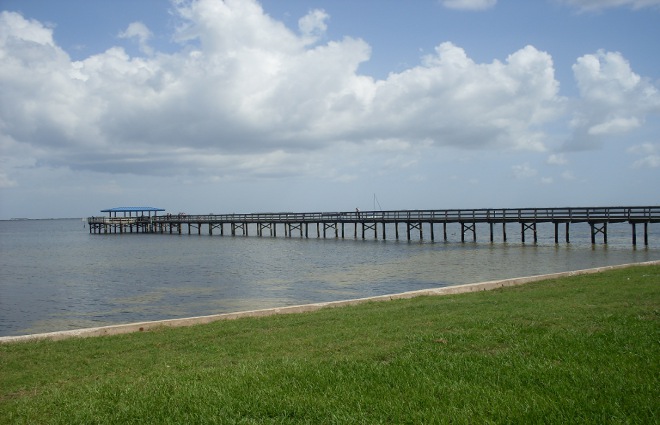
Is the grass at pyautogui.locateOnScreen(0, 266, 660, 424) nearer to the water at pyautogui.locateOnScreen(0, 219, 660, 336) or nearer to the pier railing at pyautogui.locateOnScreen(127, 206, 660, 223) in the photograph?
the water at pyautogui.locateOnScreen(0, 219, 660, 336)

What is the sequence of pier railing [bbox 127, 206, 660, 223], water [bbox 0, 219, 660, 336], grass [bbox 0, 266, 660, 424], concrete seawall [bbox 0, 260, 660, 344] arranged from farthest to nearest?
pier railing [bbox 127, 206, 660, 223] → water [bbox 0, 219, 660, 336] → concrete seawall [bbox 0, 260, 660, 344] → grass [bbox 0, 266, 660, 424]

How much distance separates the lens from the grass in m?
5.62

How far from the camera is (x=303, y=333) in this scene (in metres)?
10.9

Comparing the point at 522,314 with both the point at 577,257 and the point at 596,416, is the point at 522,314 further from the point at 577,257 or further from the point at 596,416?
the point at 577,257

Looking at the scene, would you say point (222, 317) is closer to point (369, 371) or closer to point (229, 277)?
point (369, 371)

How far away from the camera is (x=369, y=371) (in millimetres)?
6965

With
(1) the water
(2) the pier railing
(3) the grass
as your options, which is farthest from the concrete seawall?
(2) the pier railing

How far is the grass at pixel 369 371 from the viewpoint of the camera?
5617mm

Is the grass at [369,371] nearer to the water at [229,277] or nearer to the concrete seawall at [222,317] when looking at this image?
the concrete seawall at [222,317]

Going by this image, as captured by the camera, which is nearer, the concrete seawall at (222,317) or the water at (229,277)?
the concrete seawall at (222,317)

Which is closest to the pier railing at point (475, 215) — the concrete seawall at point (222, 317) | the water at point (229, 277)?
the water at point (229, 277)

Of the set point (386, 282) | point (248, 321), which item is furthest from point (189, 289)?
point (248, 321)

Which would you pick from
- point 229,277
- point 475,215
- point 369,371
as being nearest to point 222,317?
point 369,371

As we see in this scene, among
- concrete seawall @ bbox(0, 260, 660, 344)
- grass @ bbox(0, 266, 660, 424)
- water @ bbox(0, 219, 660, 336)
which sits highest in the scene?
grass @ bbox(0, 266, 660, 424)
